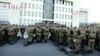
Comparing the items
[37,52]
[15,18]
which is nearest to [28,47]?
[37,52]

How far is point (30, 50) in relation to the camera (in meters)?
10.2

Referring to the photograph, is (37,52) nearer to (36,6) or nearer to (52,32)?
(52,32)

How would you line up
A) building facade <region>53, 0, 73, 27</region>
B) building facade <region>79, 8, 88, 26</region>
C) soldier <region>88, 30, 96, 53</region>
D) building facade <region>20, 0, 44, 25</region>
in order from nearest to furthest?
soldier <region>88, 30, 96, 53</region>, building facade <region>20, 0, 44, 25</region>, building facade <region>53, 0, 73, 27</region>, building facade <region>79, 8, 88, 26</region>

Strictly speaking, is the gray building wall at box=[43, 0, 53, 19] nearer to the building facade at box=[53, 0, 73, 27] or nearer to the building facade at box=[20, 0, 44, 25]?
the building facade at box=[53, 0, 73, 27]

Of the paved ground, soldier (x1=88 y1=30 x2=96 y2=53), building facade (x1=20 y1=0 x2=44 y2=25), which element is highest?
building facade (x1=20 y1=0 x2=44 y2=25)

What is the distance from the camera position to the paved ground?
971 centimetres

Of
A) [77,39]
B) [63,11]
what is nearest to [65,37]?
[77,39]

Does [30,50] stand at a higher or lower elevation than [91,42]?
lower

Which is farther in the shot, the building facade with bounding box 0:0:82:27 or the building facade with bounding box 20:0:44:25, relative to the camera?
the building facade with bounding box 20:0:44:25

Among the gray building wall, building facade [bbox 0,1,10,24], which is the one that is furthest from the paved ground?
the gray building wall

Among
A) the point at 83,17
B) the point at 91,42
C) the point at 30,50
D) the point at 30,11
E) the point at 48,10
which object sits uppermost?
the point at 48,10

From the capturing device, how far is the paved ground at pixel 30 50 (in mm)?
9709

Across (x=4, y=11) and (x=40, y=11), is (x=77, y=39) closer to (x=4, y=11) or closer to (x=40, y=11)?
(x=4, y=11)

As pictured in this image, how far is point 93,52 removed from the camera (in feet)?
33.8
